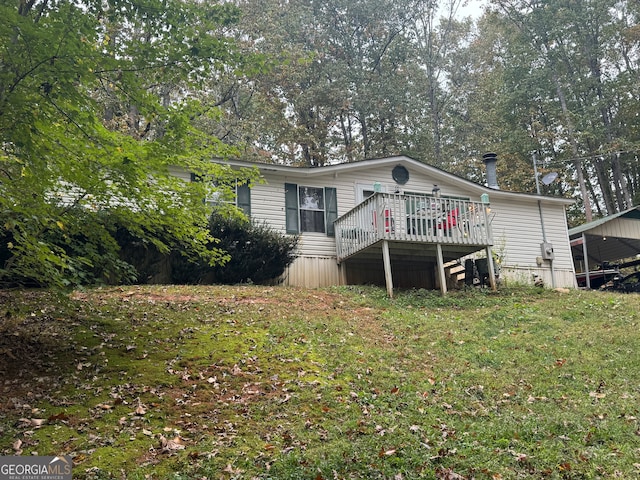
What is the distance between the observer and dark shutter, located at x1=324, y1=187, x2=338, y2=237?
14820 millimetres

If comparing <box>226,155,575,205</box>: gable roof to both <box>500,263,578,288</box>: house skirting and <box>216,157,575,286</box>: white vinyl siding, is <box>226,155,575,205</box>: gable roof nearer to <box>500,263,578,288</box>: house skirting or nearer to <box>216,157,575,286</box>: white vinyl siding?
<box>216,157,575,286</box>: white vinyl siding

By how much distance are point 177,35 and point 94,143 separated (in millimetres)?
1678

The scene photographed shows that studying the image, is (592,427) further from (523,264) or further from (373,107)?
(373,107)

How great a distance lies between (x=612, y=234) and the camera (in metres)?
18.1

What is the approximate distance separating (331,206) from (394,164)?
8.68 ft

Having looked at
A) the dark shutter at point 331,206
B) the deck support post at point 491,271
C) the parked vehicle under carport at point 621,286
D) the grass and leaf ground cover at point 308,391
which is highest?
the dark shutter at point 331,206

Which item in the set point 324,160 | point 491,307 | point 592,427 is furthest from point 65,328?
point 324,160

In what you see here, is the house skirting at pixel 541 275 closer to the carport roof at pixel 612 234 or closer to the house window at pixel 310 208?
the carport roof at pixel 612 234

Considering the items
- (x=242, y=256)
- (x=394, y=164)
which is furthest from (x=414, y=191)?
(x=242, y=256)

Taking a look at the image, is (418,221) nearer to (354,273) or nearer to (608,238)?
(354,273)

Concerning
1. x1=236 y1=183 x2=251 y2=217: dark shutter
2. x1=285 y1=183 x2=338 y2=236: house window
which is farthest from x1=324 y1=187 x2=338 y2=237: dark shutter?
x1=236 y1=183 x2=251 y2=217: dark shutter

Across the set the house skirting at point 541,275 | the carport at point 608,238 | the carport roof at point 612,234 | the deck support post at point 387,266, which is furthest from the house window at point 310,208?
the carport roof at point 612,234

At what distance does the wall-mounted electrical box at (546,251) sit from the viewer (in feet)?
57.3

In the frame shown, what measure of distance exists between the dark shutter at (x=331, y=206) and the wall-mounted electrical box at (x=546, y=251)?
7639mm
